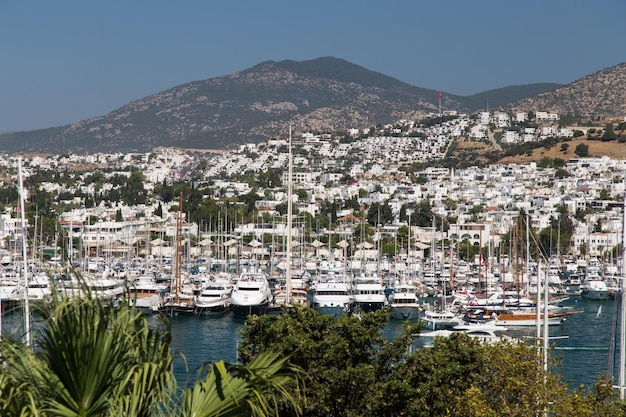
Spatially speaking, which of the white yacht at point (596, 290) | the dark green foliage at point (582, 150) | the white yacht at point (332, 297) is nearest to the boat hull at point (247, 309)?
the white yacht at point (332, 297)

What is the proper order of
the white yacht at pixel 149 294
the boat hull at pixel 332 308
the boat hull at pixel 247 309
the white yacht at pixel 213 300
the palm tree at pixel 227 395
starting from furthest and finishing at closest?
the boat hull at pixel 332 308 → the white yacht at pixel 213 300 → the white yacht at pixel 149 294 → the boat hull at pixel 247 309 → the palm tree at pixel 227 395

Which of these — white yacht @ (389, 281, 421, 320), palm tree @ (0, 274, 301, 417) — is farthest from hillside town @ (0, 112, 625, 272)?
palm tree @ (0, 274, 301, 417)

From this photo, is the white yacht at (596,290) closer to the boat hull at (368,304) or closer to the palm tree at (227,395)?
the boat hull at (368,304)

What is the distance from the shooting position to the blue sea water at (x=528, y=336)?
26016mm

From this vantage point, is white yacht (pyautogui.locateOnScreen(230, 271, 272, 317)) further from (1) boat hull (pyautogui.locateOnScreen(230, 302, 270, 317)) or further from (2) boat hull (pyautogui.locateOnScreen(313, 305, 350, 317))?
(2) boat hull (pyautogui.locateOnScreen(313, 305, 350, 317))

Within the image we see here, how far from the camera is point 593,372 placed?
1028 inches

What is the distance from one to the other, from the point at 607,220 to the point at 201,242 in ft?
94.8

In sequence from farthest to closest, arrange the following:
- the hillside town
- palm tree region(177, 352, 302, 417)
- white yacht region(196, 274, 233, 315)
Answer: the hillside town, white yacht region(196, 274, 233, 315), palm tree region(177, 352, 302, 417)

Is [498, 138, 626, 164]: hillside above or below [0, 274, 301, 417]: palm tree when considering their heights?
above

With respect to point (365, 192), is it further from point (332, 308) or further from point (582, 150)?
point (332, 308)

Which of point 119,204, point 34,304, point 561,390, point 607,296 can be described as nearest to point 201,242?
point 607,296

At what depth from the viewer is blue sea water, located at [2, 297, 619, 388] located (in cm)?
2602

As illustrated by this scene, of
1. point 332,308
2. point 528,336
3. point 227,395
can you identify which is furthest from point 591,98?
point 227,395

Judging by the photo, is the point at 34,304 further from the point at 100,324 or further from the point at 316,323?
the point at 316,323
